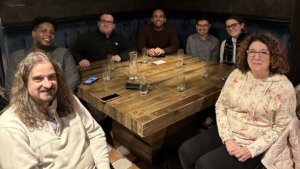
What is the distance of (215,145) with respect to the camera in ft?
6.47

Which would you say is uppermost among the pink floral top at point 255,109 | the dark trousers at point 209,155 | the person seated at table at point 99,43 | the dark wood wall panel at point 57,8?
the dark wood wall panel at point 57,8

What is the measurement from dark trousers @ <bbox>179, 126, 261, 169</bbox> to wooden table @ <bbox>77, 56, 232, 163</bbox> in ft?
0.63

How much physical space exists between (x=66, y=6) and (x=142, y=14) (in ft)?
3.89

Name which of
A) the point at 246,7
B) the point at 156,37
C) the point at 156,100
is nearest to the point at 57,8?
the point at 156,37

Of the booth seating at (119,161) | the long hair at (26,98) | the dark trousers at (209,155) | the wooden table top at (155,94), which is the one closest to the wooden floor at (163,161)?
the booth seating at (119,161)

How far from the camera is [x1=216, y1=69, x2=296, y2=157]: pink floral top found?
1.74 metres

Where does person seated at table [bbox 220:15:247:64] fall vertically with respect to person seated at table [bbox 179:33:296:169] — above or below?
above

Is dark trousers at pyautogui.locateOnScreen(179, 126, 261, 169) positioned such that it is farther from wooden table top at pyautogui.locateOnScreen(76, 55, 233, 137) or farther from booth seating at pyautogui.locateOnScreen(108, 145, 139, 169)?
booth seating at pyautogui.locateOnScreen(108, 145, 139, 169)

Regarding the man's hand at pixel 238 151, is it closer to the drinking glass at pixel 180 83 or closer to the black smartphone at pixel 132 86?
the drinking glass at pixel 180 83

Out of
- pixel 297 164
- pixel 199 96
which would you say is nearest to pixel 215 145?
pixel 199 96

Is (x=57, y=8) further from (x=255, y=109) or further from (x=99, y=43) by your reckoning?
(x=255, y=109)

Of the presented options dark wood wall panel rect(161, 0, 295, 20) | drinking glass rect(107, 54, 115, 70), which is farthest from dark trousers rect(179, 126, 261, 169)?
dark wood wall panel rect(161, 0, 295, 20)

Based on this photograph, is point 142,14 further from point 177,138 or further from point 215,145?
point 215,145

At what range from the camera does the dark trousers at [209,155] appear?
175 centimetres
